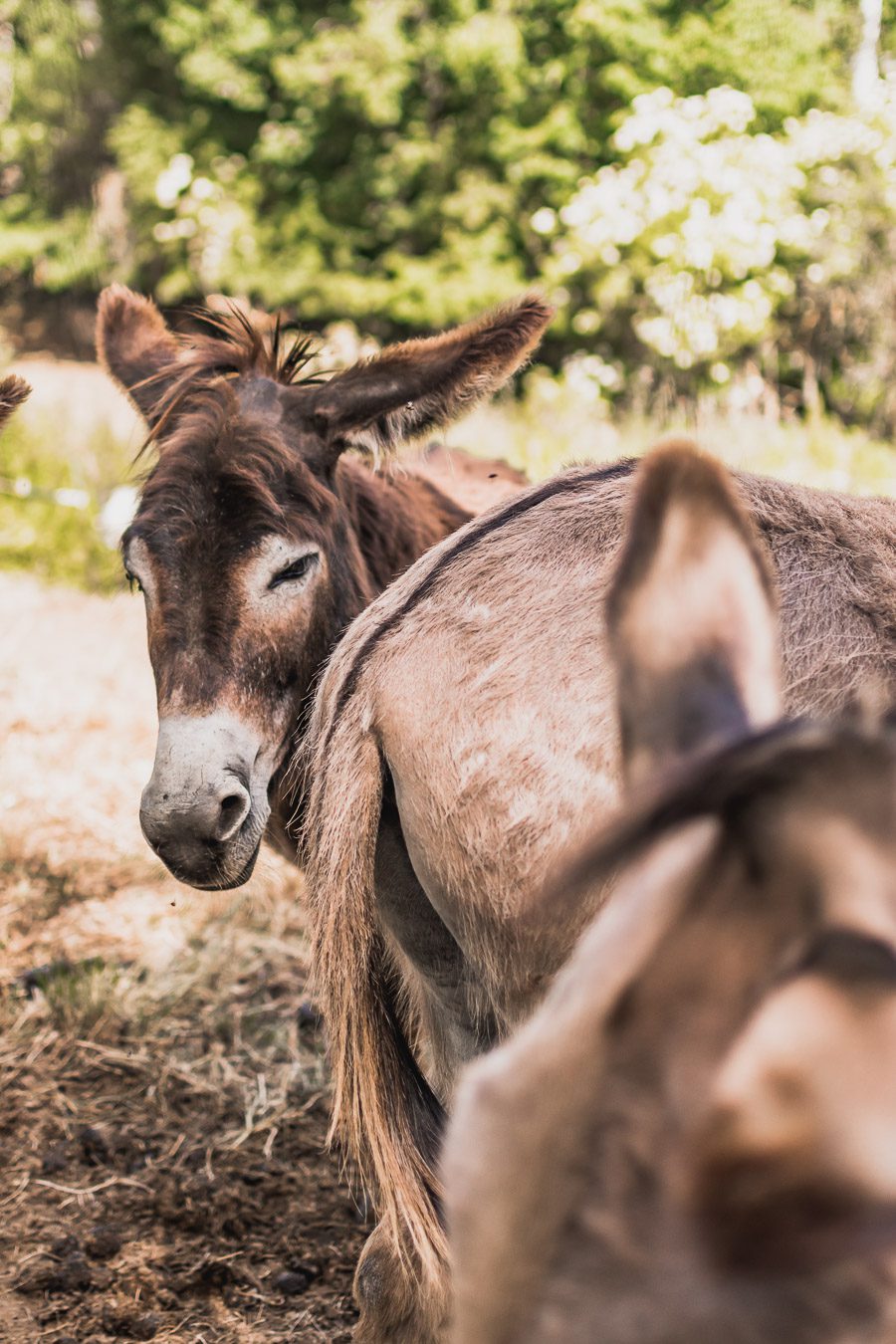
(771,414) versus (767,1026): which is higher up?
(767,1026)

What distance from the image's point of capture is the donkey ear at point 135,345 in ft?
9.77

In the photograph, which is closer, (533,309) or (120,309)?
(533,309)

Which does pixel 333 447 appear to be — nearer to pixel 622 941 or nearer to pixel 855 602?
pixel 855 602

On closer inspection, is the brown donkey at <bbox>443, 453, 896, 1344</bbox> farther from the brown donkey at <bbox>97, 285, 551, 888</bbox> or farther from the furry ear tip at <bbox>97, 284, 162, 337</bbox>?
the furry ear tip at <bbox>97, 284, 162, 337</bbox>

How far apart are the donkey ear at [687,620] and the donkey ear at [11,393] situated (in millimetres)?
2098

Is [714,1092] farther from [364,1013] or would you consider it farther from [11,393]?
[11,393]

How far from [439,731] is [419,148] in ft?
54.0

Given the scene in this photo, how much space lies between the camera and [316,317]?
18.3 meters

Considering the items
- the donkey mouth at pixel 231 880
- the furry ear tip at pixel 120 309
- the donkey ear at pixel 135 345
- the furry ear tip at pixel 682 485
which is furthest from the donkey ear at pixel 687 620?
the furry ear tip at pixel 120 309

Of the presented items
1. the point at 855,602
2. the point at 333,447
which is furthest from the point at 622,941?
the point at 333,447

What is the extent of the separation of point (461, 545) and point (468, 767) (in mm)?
417

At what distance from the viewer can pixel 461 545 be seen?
1858 millimetres

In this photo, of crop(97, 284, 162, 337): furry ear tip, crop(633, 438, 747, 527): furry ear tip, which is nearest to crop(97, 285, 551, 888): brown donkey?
crop(97, 284, 162, 337): furry ear tip

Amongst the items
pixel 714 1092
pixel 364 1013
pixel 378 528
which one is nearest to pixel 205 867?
pixel 364 1013
